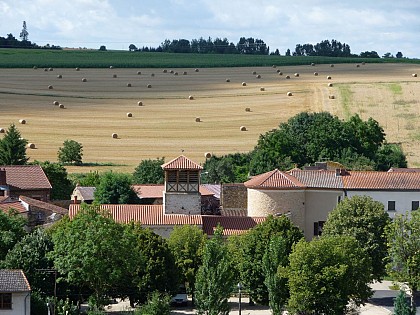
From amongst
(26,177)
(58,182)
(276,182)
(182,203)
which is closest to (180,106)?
(58,182)

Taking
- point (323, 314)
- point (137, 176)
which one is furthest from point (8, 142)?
point (323, 314)

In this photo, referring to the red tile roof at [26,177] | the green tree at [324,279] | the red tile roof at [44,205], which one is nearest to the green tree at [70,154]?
the red tile roof at [26,177]

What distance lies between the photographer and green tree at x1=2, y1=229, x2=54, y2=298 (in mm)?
68312

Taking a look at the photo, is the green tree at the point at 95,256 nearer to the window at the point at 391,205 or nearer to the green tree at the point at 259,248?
the green tree at the point at 259,248

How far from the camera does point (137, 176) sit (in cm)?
10550

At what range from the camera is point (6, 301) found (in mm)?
63000

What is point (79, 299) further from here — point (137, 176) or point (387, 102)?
point (387, 102)

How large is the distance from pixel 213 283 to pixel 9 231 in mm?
12933

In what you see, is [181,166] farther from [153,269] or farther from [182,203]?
[153,269]

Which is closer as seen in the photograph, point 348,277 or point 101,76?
point 348,277

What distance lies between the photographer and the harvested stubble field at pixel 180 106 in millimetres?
120875

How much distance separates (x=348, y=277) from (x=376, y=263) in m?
8.60

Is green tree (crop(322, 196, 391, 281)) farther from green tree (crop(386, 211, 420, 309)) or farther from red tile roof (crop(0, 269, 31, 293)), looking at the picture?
red tile roof (crop(0, 269, 31, 293))

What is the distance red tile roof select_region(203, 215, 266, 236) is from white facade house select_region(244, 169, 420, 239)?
4.19 metres
